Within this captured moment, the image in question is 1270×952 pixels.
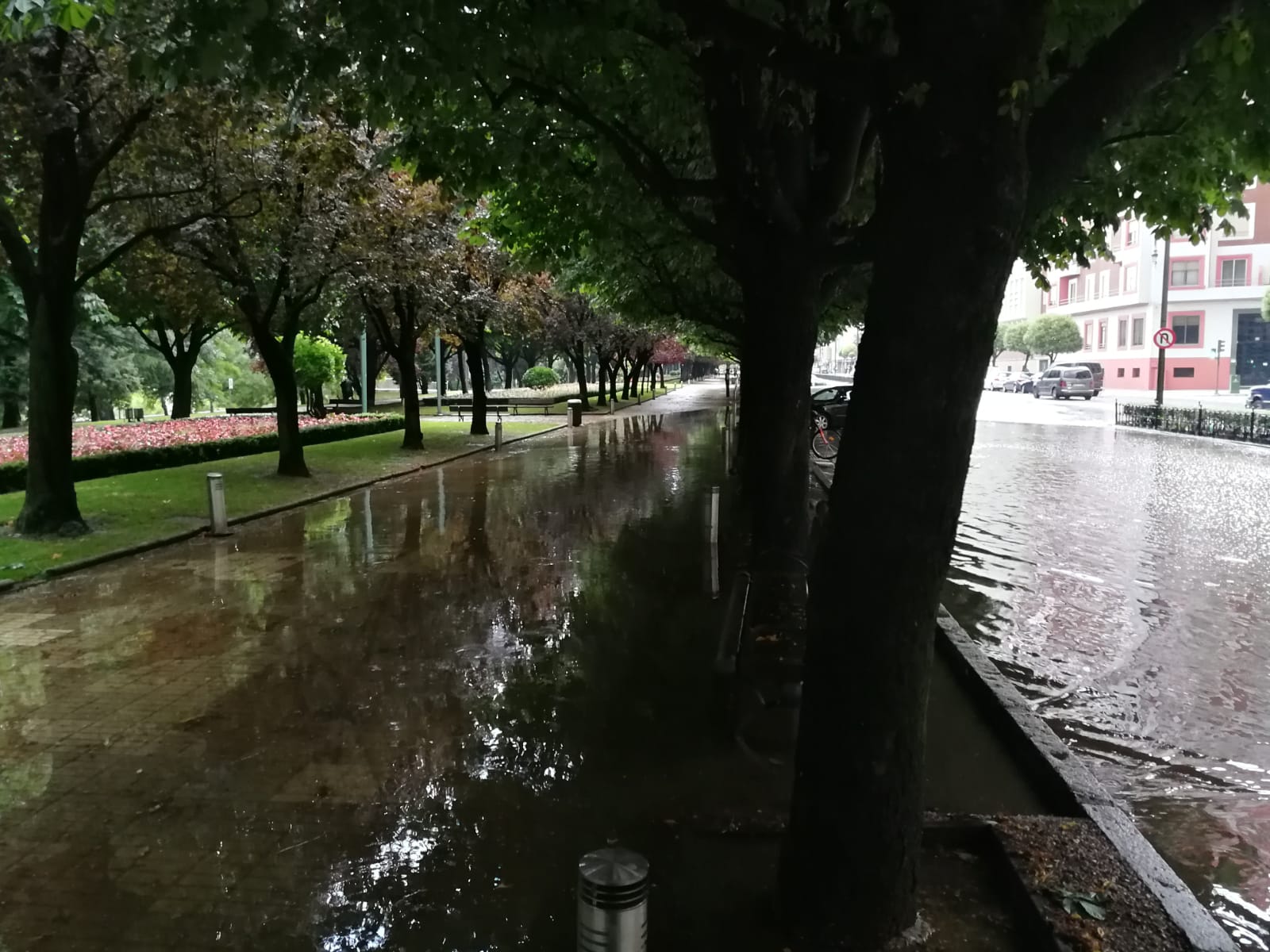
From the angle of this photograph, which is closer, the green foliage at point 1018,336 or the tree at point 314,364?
the tree at point 314,364

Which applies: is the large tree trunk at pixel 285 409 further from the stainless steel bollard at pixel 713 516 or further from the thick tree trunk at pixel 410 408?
the stainless steel bollard at pixel 713 516

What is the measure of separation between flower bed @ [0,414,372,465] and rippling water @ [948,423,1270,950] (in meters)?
14.5

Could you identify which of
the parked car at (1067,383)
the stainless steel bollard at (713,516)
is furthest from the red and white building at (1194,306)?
the stainless steel bollard at (713,516)

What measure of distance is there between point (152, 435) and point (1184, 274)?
201ft

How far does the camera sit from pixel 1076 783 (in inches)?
184

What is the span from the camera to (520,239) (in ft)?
43.0

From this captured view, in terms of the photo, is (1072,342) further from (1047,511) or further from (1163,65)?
(1163,65)

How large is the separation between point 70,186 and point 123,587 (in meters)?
5.45

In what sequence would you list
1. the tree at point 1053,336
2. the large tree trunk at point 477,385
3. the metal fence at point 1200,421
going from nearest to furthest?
the metal fence at point 1200,421, the large tree trunk at point 477,385, the tree at point 1053,336

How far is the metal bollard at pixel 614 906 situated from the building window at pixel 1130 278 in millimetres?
69863

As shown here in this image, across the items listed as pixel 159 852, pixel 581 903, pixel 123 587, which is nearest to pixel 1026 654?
pixel 581 903

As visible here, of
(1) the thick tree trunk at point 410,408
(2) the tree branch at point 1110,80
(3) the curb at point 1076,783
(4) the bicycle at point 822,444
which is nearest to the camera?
(2) the tree branch at point 1110,80

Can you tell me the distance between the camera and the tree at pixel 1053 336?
74.4 meters

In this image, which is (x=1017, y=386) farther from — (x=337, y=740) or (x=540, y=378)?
(x=337, y=740)
